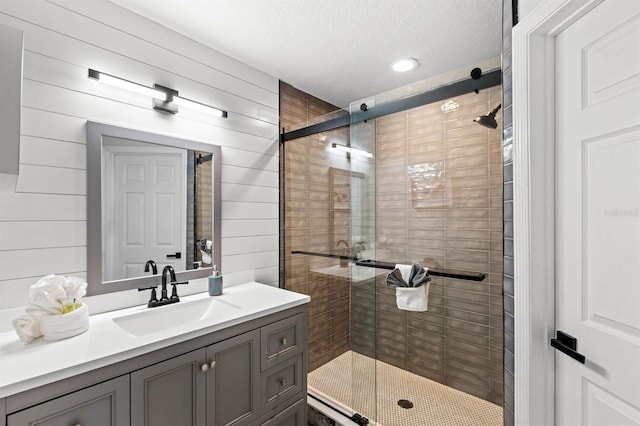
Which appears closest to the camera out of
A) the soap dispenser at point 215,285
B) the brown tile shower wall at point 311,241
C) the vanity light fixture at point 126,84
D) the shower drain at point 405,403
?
the vanity light fixture at point 126,84

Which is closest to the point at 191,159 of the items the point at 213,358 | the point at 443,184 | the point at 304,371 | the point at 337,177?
the point at 337,177

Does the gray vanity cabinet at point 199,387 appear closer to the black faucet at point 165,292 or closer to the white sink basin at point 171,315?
the white sink basin at point 171,315

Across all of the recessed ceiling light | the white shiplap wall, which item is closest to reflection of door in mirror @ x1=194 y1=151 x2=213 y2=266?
the white shiplap wall

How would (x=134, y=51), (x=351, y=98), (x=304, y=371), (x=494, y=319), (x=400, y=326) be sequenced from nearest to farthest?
(x=134, y=51) < (x=304, y=371) < (x=494, y=319) < (x=400, y=326) < (x=351, y=98)

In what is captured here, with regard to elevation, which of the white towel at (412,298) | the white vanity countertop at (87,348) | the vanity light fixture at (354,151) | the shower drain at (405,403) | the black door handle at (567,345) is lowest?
the shower drain at (405,403)

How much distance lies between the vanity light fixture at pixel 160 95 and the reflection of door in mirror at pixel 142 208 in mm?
246

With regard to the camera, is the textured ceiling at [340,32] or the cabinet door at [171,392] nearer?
the cabinet door at [171,392]

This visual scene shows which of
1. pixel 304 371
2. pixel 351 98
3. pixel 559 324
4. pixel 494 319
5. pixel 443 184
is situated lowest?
pixel 304 371

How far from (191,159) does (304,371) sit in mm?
1474

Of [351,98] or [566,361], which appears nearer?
[566,361]

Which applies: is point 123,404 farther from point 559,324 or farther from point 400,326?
point 400,326

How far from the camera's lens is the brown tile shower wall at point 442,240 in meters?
2.08

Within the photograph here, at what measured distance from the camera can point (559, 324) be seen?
3.59ft

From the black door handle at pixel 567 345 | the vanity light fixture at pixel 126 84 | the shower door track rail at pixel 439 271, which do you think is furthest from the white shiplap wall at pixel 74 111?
the black door handle at pixel 567 345
